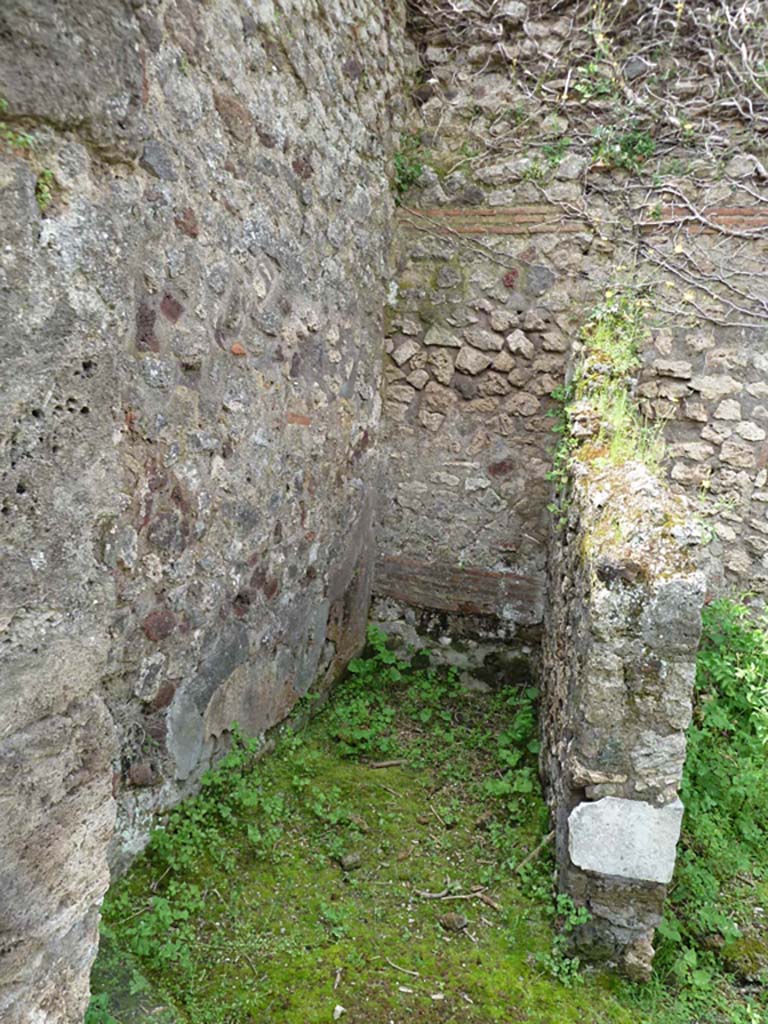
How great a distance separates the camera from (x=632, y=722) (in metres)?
2.60

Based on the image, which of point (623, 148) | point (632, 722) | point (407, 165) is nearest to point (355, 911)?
point (632, 722)

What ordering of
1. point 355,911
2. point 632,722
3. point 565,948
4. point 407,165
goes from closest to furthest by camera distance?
point 632,722 < point 565,948 < point 355,911 < point 407,165

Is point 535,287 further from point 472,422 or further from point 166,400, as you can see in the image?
point 166,400

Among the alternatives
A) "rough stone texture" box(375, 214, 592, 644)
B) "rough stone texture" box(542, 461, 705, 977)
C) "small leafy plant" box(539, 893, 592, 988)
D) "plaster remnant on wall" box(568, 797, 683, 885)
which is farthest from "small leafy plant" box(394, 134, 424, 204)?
"small leafy plant" box(539, 893, 592, 988)

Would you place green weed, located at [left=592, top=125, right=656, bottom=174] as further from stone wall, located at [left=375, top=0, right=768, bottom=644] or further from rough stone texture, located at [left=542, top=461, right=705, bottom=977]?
rough stone texture, located at [left=542, top=461, right=705, bottom=977]

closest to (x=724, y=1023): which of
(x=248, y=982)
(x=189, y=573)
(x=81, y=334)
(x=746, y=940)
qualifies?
(x=746, y=940)

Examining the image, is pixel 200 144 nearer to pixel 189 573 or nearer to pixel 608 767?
pixel 189 573

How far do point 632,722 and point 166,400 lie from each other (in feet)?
6.82

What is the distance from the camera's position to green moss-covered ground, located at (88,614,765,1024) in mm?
2420

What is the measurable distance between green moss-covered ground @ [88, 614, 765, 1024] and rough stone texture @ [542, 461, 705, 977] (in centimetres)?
22

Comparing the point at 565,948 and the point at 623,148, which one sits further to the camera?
the point at 623,148

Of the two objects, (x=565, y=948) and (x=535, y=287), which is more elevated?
(x=535, y=287)

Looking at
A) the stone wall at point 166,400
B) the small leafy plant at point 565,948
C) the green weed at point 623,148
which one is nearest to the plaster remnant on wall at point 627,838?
the small leafy plant at point 565,948

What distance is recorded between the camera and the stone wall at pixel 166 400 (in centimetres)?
97
